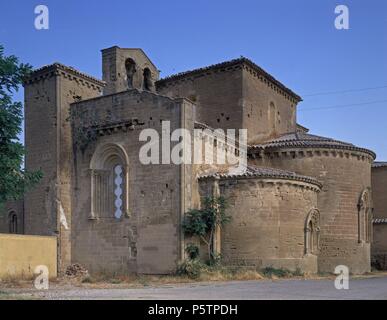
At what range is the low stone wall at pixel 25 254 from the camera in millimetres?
20688

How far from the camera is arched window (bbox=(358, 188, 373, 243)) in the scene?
2797cm

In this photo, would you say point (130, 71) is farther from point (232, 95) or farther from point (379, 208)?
point (379, 208)

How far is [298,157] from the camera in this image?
27.2m

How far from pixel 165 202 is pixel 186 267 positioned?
3.06m

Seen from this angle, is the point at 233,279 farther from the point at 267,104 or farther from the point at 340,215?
the point at 267,104

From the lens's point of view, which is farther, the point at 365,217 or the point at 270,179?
the point at 365,217

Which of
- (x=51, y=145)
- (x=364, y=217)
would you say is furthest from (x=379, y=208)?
(x=51, y=145)

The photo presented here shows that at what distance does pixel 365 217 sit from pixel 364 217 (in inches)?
14.4

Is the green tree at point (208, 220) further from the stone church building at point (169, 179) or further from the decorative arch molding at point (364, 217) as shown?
the decorative arch molding at point (364, 217)

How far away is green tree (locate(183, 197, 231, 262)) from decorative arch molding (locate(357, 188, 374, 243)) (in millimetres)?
8683

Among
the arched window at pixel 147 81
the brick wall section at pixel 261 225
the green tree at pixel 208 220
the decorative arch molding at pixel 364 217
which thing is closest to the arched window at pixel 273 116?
the decorative arch molding at pixel 364 217

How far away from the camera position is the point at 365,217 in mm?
29000

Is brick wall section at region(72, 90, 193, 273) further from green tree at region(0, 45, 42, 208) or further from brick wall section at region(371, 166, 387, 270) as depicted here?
brick wall section at region(371, 166, 387, 270)
